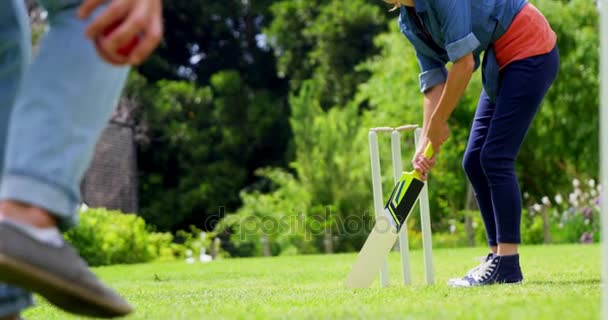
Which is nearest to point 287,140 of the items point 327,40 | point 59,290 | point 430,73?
point 327,40

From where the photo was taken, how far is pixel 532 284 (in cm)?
323

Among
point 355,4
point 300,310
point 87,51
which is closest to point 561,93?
point 355,4

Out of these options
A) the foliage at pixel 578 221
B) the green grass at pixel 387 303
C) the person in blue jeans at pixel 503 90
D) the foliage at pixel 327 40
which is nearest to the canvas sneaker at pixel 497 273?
the person in blue jeans at pixel 503 90

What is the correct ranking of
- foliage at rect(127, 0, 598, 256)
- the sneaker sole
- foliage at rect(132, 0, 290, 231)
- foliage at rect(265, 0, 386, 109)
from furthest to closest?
foliage at rect(265, 0, 386, 109), foliage at rect(132, 0, 290, 231), foliage at rect(127, 0, 598, 256), the sneaker sole

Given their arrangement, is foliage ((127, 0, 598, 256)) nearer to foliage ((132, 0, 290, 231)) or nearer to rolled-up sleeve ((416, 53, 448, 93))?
foliage ((132, 0, 290, 231))

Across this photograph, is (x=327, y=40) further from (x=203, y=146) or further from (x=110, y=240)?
(x=110, y=240)

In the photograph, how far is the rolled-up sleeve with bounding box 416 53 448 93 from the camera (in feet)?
12.0

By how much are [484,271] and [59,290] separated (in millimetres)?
2327

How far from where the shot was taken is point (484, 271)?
3.45 m

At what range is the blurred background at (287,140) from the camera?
13.3m

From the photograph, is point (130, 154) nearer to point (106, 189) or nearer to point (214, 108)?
point (106, 189)

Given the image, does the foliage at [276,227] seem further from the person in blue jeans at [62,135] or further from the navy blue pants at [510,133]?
the person in blue jeans at [62,135]

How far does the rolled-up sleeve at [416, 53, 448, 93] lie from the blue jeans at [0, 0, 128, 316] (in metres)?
2.26

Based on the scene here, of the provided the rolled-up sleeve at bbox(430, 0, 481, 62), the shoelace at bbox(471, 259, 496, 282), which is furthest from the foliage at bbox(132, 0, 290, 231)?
the rolled-up sleeve at bbox(430, 0, 481, 62)
